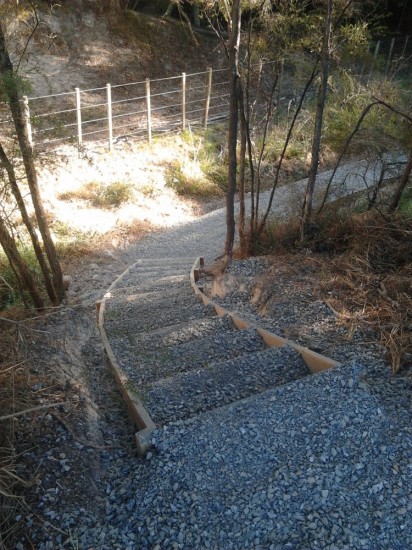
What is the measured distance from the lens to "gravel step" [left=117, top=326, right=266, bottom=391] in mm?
3737

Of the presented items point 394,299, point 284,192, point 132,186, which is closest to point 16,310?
point 394,299

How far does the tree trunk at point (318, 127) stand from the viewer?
4.73m

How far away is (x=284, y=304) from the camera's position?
4.68 metres

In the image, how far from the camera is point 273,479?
260 centimetres

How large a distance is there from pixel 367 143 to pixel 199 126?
543 cm

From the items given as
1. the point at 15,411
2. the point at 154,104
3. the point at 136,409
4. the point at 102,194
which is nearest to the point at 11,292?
the point at 15,411

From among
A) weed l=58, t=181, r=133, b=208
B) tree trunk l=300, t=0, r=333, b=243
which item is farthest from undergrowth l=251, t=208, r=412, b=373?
weed l=58, t=181, r=133, b=208

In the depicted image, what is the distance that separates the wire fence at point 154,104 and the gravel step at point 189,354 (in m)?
5.48

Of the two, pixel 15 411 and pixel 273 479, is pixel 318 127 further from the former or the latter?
pixel 15 411

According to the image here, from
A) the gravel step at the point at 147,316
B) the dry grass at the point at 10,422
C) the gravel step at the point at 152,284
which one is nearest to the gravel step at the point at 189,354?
the gravel step at the point at 147,316

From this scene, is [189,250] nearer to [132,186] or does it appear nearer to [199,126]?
[132,186]

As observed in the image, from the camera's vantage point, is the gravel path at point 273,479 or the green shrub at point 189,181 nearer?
the gravel path at point 273,479

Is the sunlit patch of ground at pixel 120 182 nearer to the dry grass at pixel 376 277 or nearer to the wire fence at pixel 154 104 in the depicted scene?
the wire fence at pixel 154 104

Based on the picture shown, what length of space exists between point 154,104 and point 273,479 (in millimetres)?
11182
